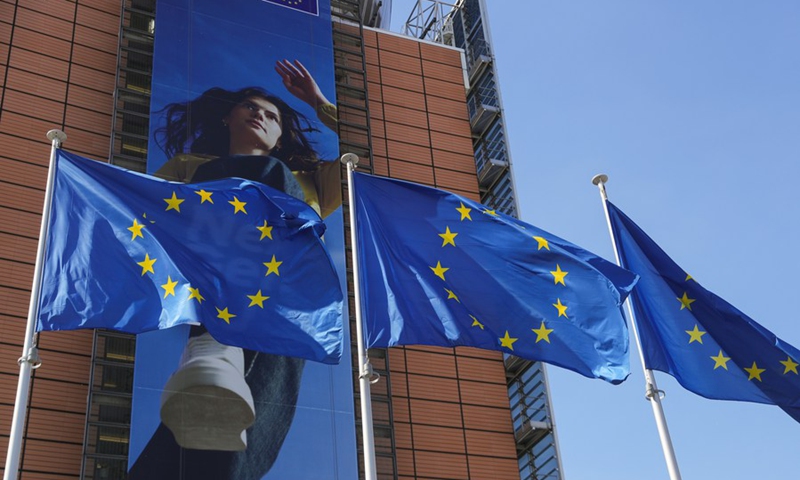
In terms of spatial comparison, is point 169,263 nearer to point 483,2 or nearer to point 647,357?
point 647,357

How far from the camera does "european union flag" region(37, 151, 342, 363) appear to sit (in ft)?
56.2

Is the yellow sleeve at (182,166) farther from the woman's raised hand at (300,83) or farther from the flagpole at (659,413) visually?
the flagpole at (659,413)

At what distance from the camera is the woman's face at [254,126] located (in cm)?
3872

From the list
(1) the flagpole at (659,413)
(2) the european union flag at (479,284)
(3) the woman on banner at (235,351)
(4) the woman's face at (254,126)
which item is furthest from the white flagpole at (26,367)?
(4) the woman's face at (254,126)

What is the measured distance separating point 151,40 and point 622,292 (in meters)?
28.7

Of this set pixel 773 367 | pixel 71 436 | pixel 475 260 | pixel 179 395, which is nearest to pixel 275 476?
pixel 179 395

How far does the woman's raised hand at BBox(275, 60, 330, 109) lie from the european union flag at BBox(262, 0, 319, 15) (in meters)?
3.48

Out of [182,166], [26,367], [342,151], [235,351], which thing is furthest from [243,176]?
[26,367]

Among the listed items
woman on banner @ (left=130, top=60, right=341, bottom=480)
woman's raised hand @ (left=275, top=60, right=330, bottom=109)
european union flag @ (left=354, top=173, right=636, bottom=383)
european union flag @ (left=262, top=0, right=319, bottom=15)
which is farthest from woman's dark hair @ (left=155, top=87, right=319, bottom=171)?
european union flag @ (left=354, top=173, right=636, bottom=383)

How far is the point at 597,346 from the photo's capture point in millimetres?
18750

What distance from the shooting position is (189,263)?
18.0m

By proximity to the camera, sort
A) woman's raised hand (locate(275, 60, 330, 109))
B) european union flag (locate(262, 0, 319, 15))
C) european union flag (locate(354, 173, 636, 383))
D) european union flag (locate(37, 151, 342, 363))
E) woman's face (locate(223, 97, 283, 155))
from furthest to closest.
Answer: european union flag (locate(262, 0, 319, 15)) < woman's raised hand (locate(275, 60, 330, 109)) < woman's face (locate(223, 97, 283, 155)) < european union flag (locate(354, 173, 636, 383)) < european union flag (locate(37, 151, 342, 363))

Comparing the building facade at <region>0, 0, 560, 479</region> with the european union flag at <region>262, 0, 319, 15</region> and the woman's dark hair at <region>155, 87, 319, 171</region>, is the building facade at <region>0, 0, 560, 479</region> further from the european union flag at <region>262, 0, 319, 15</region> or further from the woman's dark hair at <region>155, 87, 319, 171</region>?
the european union flag at <region>262, 0, 319, 15</region>

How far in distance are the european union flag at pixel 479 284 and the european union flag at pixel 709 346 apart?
949 mm
